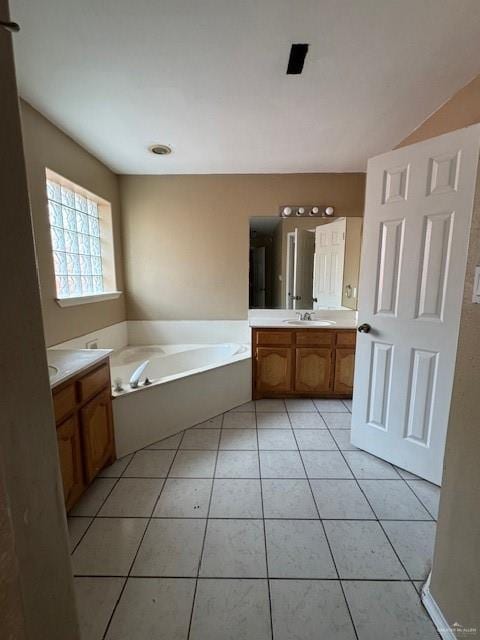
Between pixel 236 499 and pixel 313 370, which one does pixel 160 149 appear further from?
pixel 236 499

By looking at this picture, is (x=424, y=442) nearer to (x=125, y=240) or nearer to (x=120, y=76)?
(x=120, y=76)

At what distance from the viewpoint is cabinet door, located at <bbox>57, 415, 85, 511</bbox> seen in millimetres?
1389

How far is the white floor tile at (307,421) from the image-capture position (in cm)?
245

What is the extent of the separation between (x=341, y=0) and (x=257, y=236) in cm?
210

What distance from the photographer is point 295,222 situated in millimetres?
3199

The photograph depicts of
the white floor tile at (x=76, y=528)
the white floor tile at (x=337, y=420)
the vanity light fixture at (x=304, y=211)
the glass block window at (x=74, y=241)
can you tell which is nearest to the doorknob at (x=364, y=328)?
the white floor tile at (x=337, y=420)

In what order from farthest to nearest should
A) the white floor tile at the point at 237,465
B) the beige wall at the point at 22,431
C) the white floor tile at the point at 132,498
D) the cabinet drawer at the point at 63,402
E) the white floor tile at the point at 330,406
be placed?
the white floor tile at the point at 330,406
the white floor tile at the point at 237,465
the white floor tile at the point at 132,498
the cabinet drawer at the point at 63,402
the beige wall at the point at 22,431

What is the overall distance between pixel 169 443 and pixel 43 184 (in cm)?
210

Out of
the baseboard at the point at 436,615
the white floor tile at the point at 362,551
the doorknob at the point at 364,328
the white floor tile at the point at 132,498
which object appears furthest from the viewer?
the doorknob at the point at 364,328

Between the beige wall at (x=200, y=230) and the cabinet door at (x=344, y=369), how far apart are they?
3.91ft

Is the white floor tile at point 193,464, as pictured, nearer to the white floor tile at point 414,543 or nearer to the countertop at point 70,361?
the countertop at point 70,361

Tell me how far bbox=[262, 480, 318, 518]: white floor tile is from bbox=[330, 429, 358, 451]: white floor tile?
1.73 ft

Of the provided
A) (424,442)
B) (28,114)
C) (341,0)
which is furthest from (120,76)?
(424,442)

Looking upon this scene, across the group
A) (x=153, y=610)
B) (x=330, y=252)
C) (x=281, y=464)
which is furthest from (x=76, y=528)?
(x=330, y=252)
